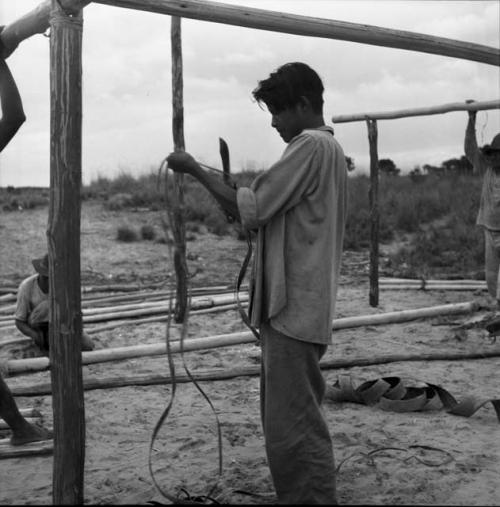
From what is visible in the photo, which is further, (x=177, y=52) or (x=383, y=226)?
(x=383, y=226)

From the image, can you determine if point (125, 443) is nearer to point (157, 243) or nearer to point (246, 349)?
point (246, 349)

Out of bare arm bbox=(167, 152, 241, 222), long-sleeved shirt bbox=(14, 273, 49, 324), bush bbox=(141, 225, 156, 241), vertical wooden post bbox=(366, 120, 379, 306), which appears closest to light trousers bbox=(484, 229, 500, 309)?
vertical wooden post bbox=(366, 120, 379, 306)

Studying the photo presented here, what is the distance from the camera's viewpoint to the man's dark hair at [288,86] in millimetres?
3268

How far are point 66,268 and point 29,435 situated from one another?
1.56 meters

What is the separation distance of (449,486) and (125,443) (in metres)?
1.85

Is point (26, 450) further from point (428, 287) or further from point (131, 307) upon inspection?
point (428, 287)

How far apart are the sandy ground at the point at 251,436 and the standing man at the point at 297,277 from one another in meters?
0.60

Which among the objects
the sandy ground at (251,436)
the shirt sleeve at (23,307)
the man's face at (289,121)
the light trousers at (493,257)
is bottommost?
the sandy ground at (251,436)

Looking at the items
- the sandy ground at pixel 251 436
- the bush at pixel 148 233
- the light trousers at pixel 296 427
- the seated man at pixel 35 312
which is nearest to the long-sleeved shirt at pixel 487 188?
the sandy ground at pixel 251 436

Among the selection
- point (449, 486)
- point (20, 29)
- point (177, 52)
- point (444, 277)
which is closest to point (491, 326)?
point (449, 486)

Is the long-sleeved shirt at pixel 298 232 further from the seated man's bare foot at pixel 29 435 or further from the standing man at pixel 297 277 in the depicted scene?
the seated man's bare foot at pixel 29 435

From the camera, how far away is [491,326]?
→ 279 inches

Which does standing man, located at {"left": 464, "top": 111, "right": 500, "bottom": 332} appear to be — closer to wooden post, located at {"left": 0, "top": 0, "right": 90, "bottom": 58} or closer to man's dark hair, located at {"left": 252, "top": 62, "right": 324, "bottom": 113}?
man's dark hair, located at {"left": 252, "top": 62, "right": 324, "bottom": 113}

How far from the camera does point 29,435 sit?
4.62 m
